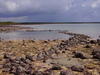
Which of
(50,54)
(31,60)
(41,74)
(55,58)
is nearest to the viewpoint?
(41,74)

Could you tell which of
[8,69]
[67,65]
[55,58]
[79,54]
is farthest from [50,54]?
[8,69]

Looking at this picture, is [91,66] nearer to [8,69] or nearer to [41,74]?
[41,74]

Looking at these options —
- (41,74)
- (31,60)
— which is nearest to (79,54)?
(31,60)

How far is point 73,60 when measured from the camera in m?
18.4

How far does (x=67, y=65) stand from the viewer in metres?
16.5

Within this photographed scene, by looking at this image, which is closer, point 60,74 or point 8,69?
point 60,74

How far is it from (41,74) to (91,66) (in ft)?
13.9

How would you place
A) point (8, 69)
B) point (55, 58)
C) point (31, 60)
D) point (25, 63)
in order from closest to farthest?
point (8, 69) < point (25, 63) < point (31, 60) < point (55, 58)

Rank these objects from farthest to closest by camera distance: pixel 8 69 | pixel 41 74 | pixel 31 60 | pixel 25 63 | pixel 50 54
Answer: pixel 50 54, pixel 31 60, pixel 25 63, pixel 8 69, pixel 41 74

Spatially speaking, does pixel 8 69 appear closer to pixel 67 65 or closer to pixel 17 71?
pixel 17 71

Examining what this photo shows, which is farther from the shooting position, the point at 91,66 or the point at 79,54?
the point at 79,54

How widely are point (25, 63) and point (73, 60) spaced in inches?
163

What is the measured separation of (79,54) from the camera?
64.2 ft

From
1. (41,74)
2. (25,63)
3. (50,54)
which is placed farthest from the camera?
(50,54)
